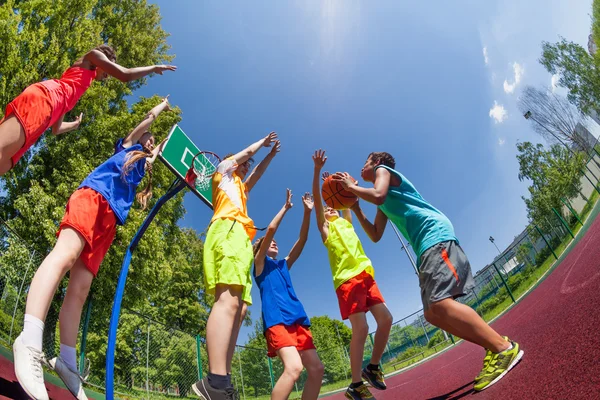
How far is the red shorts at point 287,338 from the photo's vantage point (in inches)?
115

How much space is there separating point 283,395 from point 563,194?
2630 cm

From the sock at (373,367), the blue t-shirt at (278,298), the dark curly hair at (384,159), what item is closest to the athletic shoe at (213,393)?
the blue t-shirt at (278,298)

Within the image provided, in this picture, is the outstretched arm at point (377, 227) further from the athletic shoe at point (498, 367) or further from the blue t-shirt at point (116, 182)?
the blue t-shirt at point (116, 182)

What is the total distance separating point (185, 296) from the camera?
22.4 meters

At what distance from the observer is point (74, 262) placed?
2041 mm

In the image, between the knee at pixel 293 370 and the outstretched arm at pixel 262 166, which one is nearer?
the knee at pixel 293 370

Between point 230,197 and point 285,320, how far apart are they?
140cm

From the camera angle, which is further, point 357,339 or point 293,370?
point 357,339

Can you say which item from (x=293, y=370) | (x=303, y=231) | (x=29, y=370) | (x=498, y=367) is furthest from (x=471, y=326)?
(x=29, y=370)

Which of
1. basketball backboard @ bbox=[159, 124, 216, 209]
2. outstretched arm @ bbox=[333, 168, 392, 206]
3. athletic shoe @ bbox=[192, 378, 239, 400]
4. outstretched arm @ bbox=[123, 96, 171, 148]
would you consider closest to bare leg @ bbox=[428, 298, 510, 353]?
outstretched arm @ bbox=[333, 168, 392, 206]

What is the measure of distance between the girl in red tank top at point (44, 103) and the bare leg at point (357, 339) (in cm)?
307

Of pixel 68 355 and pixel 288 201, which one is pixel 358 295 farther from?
pixel 68 355

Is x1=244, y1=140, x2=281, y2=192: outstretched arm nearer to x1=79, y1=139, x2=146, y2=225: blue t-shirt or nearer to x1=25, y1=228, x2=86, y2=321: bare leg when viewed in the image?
x1=79, y1=139, x2=146, y2=225: blue t-shirt

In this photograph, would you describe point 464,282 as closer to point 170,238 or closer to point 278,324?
point 278,324
